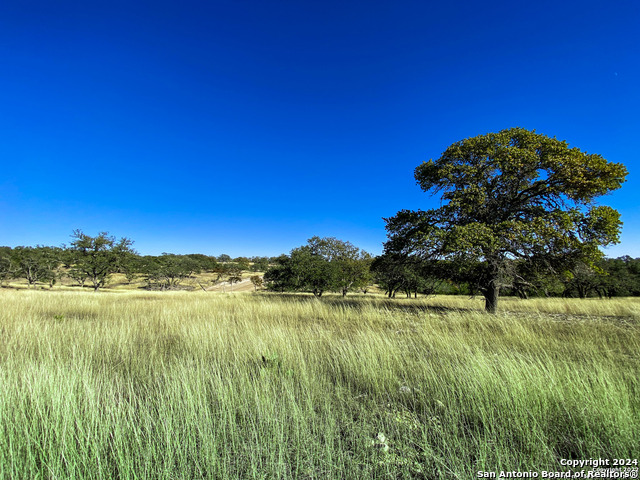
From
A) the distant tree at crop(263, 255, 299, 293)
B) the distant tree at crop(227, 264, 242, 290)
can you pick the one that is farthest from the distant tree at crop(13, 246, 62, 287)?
the distant tree at crop(263, 255, 299, 293)

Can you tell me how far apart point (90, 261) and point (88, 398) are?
152 ft

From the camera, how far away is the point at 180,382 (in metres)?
3.00

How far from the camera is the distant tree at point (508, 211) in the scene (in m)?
8.82

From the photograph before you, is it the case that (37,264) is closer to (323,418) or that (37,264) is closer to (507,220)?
(323,418)

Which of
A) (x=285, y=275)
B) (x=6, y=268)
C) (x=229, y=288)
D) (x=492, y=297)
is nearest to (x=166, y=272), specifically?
(x=229, y=288)

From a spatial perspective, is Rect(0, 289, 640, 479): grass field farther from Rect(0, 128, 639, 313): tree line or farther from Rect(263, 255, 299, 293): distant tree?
Rect(263, 255, 299, 293): distant tree

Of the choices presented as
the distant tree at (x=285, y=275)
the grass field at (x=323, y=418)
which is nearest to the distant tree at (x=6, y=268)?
the distant tree at (x=285, y=275)

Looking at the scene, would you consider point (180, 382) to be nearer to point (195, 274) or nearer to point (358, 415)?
point (358, 415)

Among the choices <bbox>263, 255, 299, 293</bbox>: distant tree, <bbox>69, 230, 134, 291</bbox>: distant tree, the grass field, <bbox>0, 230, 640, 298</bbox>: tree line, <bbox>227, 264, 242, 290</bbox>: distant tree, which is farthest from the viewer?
<bbox>227, 264, 242, 290</bbox>: distant tree

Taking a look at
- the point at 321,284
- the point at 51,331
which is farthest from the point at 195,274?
the point at 51,331

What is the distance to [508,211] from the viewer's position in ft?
34.2

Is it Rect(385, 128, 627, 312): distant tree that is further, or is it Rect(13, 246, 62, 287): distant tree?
Rect(13, 246, 62, 287): distant tree

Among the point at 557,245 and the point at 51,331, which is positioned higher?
the point at 557,245

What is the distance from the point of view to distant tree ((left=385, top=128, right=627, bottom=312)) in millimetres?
8820
